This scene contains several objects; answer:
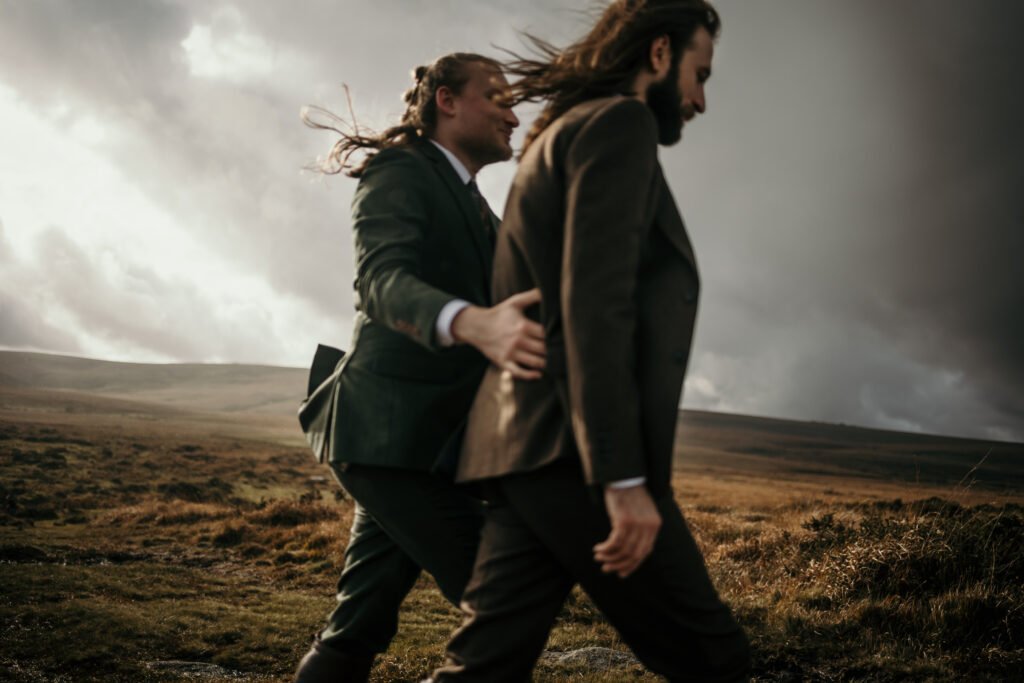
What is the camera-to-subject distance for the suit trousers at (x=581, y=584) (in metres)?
1.71

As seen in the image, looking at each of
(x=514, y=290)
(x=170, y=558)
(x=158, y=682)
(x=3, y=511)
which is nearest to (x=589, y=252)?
(x=514, y=290)

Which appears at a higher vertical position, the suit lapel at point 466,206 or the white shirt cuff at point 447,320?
the suit lapel at point 466,206

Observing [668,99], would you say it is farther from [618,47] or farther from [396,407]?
[396,407]

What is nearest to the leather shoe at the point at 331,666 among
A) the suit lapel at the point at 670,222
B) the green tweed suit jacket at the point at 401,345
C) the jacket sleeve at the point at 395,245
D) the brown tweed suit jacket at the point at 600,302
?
the green tweed suit jacket at the point at 401,345

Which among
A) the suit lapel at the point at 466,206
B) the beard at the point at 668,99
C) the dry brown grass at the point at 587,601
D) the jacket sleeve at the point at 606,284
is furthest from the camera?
the dry brown grass at the point at 587,601

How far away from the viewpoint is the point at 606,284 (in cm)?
160

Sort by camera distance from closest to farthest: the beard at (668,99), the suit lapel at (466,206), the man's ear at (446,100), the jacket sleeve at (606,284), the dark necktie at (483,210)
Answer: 1. the jacket sleeve at (606,284)
2. the beard at (668,99)
3. the suit lapel at (466,206)
4. the dark necktie at (483,210)
5. the man's ear at (446,100)

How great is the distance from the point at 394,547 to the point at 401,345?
0.80 metres

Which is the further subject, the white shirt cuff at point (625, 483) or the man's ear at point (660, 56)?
the man's ear at point (660, 56)

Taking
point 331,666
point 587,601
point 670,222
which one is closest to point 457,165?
point 670,222

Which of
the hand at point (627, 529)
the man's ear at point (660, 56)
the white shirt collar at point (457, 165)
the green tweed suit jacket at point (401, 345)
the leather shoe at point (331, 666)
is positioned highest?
the man's ear at point (660, 56)

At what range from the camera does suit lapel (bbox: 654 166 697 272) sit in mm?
1783

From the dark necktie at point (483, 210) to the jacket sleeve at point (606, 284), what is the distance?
1.16 meters

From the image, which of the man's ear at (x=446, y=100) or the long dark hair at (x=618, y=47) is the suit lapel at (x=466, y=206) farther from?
the long dark hair at (x=618, y=47)
